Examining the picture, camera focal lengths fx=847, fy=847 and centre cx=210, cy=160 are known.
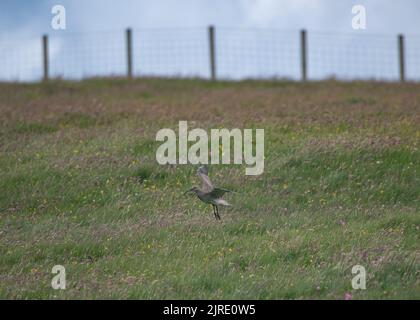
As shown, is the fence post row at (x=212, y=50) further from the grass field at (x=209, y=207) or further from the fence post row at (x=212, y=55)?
the grass field at (x=209, y=207)

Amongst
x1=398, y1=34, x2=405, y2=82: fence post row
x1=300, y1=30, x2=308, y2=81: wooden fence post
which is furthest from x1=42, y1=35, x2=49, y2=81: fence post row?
x1=398, y1=34, x2=405, y2=82: fence post row

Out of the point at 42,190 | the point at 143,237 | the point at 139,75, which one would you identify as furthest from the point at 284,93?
the point at 143,237

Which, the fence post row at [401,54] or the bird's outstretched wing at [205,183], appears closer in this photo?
the bird's outstretched wing at [205,183]

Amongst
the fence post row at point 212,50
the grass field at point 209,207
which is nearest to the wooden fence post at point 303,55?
the fence post row at point 212,50

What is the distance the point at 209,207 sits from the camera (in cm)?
1464

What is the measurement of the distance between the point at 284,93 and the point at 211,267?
50.0 feet

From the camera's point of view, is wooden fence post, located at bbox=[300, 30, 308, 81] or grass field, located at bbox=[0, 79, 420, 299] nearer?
grass field, located at bbox=[0, 79, 420, 299]

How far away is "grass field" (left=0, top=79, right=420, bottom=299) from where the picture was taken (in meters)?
11.7

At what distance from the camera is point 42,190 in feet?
51.3

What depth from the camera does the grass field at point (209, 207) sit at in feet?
38.3

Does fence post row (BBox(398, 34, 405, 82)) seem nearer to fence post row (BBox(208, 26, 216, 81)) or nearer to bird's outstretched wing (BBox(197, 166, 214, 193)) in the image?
fence post row (BBox(208, 26, 216, 81))

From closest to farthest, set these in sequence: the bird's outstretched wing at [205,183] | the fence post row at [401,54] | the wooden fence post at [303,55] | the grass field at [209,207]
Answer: the grass field at [209,207]
the bird's outstretched wing at [205,183]
the wooden fence post at [303,55]
the fence post row at [401,54]

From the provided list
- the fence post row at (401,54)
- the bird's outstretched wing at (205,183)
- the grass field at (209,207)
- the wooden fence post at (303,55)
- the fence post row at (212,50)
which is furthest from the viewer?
the fence post row at (401,54)
